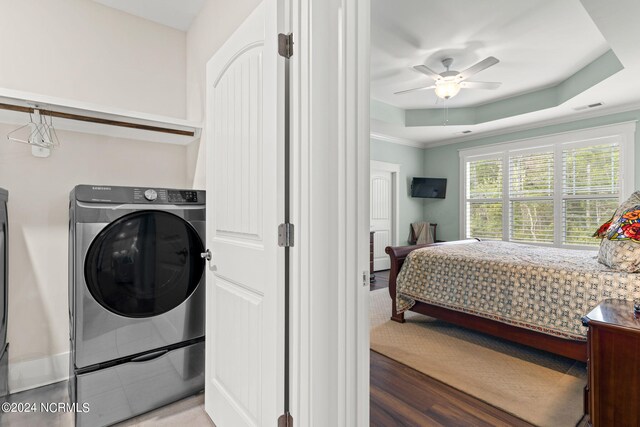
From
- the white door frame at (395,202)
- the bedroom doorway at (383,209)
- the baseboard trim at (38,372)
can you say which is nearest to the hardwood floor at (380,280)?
the bedroom doorway at (383,209)

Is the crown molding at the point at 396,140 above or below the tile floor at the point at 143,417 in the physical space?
above

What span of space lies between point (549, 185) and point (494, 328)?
3.52m

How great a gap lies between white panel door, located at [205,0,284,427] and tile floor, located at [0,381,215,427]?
0.10 m

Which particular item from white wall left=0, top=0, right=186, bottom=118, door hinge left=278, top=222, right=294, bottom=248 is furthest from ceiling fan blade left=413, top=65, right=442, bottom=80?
door hinge left=278, top=222, right=294, bottom=248

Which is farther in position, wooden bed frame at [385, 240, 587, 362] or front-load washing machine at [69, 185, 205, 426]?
wooden bed frame at [385, 240, 587, 362]

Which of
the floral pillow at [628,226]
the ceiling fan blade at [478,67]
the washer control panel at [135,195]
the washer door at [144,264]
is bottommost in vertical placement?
the washer door at [144,264]

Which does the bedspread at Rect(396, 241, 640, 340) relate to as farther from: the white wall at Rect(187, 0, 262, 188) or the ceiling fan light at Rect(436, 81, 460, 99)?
the white wall at Rect(187, 0, 262, 188)

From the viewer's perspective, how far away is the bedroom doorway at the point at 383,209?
18.9 ft

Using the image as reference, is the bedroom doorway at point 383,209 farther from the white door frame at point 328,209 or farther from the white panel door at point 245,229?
the white door frame at point 328,209

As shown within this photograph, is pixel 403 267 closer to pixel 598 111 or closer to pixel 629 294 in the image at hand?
pixel 629 294

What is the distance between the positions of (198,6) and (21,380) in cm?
272

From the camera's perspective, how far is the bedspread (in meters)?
2.07

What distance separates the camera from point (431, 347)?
8.48ft

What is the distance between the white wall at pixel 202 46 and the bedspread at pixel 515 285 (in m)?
2.17
